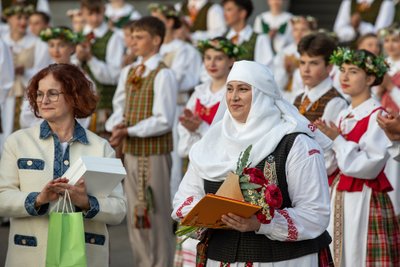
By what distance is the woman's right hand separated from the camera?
5109mm

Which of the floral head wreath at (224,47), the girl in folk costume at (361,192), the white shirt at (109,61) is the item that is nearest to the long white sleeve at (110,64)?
the white shirt at (109,61)

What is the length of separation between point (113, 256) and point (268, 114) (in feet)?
14.8

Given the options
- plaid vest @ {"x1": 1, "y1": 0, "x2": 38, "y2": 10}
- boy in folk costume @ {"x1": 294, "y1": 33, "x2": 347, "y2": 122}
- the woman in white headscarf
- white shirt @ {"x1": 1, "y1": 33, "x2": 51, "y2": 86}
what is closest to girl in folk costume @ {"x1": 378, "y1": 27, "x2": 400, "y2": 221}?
boy in folk costume @ {"x1": 294, "y1": 33, "x2": 347, "y2": 122}

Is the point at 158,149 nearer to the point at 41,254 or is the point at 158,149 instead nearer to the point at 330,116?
the point at 330,116

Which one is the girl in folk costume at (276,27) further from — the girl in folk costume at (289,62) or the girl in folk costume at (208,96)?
the girl in folk costume at (208,96)

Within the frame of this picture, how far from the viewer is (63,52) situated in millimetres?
9445

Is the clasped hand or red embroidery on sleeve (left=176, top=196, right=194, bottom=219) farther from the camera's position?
red embroidery on sleeve (left=176, top=196, right=194, bottom=219)

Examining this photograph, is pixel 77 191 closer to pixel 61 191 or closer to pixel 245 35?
pixel 61 191

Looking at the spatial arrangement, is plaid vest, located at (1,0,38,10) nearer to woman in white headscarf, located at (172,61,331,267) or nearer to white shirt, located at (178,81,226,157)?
white shirt, located at (178,81,226,157)

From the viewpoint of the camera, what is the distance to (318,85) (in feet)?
25.3

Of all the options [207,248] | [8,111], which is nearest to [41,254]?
[207,248]

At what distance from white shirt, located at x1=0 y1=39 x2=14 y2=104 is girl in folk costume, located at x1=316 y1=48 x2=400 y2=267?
414 cm

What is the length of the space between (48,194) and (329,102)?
301 cm

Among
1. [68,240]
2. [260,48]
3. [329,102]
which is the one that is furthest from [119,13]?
[68,240]
